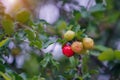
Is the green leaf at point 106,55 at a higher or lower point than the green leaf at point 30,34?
higher

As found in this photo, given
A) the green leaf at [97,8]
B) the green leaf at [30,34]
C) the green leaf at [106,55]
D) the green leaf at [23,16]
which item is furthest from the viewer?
the green leaf at [97,8]

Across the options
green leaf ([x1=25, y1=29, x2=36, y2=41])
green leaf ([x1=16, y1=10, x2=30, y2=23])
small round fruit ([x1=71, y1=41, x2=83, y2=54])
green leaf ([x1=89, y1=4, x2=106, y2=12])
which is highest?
green leaf ([x1=89, y1=4, x2=106, y2=12])

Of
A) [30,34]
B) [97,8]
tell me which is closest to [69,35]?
[30,34]

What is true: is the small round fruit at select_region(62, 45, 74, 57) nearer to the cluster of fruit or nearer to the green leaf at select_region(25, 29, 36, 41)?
the cluster of fruit

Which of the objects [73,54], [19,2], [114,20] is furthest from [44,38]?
[114,20]

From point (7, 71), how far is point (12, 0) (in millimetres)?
755

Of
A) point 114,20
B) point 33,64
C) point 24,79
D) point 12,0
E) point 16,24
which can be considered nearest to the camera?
point 24,79

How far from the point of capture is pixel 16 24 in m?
1.69

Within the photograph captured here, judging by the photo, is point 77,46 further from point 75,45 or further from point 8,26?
point 8,26

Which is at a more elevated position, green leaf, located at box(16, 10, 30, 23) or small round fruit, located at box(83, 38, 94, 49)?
green leaf, located at box(16, 10, 30, 23)

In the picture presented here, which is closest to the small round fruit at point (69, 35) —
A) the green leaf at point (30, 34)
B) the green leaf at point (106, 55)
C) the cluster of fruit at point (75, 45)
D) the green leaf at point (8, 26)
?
the cluster of fruit at point (75, 45)

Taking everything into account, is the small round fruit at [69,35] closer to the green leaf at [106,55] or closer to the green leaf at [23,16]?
the green leaf at [23,16]

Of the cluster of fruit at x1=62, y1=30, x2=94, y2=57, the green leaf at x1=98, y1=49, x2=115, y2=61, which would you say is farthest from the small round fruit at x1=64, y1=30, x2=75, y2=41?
the green leaf at x1=98, y1=49, x2=115, y2=61

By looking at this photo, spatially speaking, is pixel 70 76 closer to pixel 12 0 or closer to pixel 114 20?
pixel 12 0
